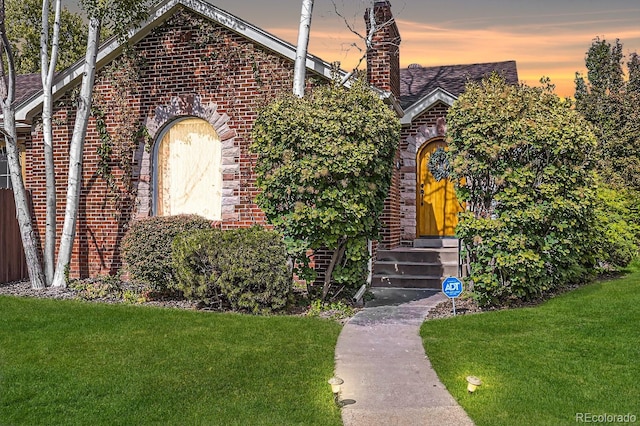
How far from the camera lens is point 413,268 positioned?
11797mm

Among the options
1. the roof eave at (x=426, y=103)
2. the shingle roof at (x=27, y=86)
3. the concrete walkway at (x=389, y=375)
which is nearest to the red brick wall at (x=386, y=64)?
the roof eave at (x=426, y=103)

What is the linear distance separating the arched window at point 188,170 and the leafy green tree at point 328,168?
2.50m

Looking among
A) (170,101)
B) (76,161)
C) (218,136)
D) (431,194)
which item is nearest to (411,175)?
(431,194)

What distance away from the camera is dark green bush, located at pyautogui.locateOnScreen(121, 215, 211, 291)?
401 inches

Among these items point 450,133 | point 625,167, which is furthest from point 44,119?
point 625,167

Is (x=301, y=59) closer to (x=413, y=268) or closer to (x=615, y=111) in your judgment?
(x=413, y=268)

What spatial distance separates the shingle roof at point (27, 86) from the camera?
602 inches

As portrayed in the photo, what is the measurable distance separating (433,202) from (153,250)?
7.11 meters

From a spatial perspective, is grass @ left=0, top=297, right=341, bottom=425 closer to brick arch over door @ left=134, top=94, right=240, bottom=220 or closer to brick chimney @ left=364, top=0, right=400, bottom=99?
brick arch over door @ left=134, top=94, right=240, bottom=220

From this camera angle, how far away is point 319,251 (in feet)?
36.2

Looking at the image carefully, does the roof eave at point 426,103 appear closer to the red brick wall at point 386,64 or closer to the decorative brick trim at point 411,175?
the decorative brick trim at point 411,175

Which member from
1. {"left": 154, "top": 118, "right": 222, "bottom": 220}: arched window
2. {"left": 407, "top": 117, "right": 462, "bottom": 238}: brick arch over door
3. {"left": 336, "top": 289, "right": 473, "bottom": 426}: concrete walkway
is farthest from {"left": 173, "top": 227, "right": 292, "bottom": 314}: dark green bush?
{"left": 407, "top": 117, "right": 462, "bottom": 238}: brick arch over door

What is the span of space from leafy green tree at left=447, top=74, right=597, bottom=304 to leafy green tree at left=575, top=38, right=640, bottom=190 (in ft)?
34.8

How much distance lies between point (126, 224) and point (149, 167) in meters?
1.33
